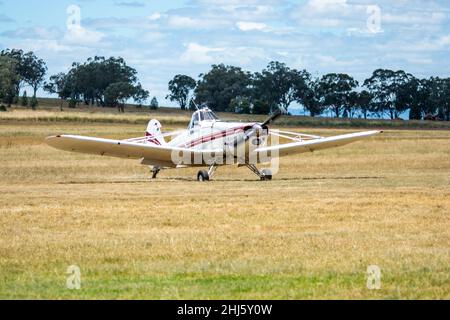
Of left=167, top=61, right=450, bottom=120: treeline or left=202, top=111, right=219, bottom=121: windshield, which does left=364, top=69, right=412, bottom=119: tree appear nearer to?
left=167, top=61, right=450, bottom=120: treeline

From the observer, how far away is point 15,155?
40.9 metres

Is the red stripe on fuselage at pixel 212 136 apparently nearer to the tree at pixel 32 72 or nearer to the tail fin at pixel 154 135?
the tail fin at pixel 154 135

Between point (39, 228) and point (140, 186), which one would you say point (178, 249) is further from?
point (140, 186)

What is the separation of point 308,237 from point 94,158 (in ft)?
91.0

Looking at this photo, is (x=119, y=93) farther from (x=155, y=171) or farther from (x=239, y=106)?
(x=155, y=171)

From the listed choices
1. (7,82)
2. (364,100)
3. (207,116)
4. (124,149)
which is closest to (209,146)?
(207,116)

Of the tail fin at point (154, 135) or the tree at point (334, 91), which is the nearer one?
the tail fin at point (154, 135)

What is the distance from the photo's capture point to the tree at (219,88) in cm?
10550

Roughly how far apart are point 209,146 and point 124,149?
8.36 ft

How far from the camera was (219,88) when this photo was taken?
107 meters

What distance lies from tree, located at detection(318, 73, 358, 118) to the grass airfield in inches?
4336

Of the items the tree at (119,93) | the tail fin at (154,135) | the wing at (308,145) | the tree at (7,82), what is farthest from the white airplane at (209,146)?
the tree at (119,93)

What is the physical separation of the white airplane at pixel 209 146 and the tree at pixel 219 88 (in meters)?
71.4

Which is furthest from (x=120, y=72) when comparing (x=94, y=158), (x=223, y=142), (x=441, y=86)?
(x=223, y=142)
